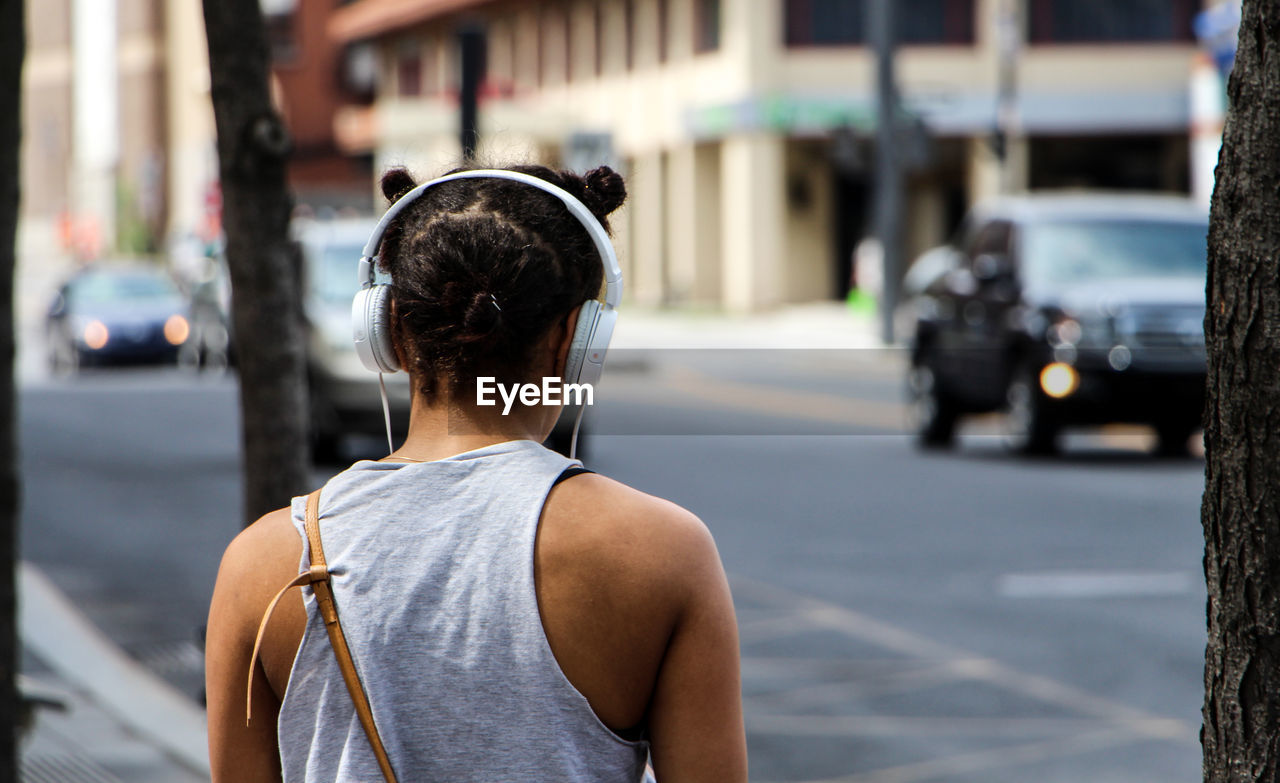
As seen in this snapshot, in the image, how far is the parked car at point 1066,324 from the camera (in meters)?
13.5

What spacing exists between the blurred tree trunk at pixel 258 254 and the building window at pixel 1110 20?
3734cm

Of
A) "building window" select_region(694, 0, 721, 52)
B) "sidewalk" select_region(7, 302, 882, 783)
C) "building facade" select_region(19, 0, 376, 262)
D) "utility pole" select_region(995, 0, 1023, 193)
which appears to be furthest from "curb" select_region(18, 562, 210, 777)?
"building facade" select_region(19, 0, 376, 262)

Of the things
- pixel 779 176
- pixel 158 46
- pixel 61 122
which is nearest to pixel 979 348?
pixel 779 176

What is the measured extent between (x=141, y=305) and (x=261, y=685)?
84.6 feet

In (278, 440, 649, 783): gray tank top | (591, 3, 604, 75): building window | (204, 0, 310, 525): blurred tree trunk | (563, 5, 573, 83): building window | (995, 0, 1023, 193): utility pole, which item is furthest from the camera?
(563, 5, 573, 83): building window

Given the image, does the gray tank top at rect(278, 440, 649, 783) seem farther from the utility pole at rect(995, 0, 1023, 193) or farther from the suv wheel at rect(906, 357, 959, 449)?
the utility pole at rect(995, 0, 1023, 193)

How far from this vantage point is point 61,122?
95.2 meters

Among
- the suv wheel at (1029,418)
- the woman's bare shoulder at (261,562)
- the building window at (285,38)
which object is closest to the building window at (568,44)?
the building window at (285,38)

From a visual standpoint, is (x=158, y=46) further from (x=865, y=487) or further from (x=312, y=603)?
(x=312, y=603)

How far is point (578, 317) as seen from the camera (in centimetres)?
192

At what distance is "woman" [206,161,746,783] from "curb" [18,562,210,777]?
3.44 m

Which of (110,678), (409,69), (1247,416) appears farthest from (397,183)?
(409,69)

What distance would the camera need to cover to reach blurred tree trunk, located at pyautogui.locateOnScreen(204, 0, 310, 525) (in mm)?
5023

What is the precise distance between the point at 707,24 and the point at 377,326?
1597 inches
